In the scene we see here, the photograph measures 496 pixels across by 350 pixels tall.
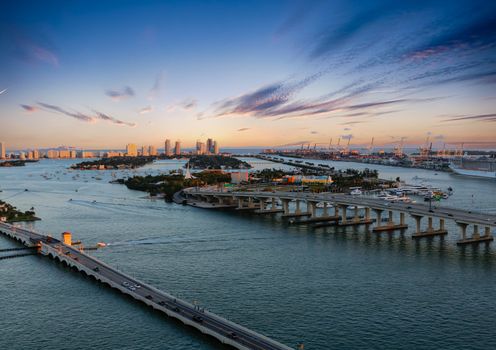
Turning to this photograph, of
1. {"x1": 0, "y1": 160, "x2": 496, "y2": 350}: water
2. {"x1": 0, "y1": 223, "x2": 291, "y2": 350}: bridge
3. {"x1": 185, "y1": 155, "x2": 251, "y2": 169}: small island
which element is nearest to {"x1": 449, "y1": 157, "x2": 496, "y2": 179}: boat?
{"x1": 185, "y1": 155, "x2": 251, "y2": 169}: small island

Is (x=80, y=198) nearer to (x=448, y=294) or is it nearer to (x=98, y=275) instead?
(x=98, y=275)

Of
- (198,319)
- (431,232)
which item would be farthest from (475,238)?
(198,319)

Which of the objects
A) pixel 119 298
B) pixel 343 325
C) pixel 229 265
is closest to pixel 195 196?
pixel 229 265

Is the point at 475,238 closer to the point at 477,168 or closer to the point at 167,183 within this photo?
the point at 167,183

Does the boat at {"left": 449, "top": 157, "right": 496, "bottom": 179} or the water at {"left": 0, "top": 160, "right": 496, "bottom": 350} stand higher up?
the boat at {"left": 449, "top": 157, "right": 496, "bottom": 179}

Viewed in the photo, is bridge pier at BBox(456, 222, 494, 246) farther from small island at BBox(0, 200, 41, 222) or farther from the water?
small island at BBox(0, 200, 41, 222)

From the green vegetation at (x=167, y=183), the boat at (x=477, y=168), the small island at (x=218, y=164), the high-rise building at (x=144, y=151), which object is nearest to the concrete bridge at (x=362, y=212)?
the green vegetation at (x=167, y=183)

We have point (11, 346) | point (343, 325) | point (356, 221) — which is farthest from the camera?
point (356, 221)

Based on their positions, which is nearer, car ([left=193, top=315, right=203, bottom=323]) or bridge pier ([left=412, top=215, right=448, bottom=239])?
car ([left=193, top=315, right=203, bottom=323])
